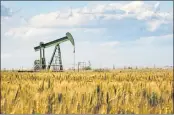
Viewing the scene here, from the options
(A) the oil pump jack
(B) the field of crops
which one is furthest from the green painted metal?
(B) the field of crops

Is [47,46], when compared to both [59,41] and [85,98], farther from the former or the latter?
[85,98]

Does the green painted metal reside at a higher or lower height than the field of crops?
higher

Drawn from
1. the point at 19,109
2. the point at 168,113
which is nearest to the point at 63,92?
the point at 19,109

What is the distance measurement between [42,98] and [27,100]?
578 mm

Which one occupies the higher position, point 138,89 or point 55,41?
point 55,41

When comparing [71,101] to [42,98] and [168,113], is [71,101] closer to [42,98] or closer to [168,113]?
[42,98]

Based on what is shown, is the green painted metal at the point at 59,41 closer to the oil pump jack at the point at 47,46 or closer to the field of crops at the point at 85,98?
the oil pump jack at the point at 47,46

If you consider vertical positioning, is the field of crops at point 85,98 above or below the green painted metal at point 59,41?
below

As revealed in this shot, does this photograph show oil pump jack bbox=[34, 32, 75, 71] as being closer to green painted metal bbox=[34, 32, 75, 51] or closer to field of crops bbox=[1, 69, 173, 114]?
green painted metal bbox=[34, 32, 75, 51]

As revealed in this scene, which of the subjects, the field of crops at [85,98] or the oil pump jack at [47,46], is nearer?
the field of crops at [85,98]

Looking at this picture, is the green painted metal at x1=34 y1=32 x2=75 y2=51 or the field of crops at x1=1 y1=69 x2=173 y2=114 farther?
the green painted metal at x1=34 y1=32 x2=75 y2=51

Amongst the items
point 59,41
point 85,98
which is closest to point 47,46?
point 59,41

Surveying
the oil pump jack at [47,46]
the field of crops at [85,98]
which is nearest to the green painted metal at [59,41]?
the oil pump jack at [47,46]

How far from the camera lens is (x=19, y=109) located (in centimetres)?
1716
